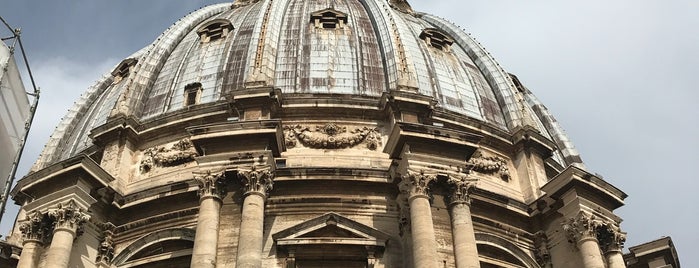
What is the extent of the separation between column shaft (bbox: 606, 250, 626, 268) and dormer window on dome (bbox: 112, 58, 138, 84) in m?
22.2

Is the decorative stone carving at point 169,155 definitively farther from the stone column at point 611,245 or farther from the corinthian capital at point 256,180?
the stone column at point 611,245

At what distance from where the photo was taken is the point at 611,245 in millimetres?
22219

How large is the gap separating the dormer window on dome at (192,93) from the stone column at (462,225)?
11520mm

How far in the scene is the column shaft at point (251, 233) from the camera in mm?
17516

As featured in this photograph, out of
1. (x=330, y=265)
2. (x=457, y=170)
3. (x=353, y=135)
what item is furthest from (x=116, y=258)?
(x=457, y=170)

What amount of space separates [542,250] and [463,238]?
551 centimetres

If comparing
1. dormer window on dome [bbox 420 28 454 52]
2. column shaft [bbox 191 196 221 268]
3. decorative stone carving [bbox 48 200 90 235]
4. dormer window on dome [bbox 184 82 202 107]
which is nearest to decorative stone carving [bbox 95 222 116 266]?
decorative stone carving [bbox 48 200 90 235]

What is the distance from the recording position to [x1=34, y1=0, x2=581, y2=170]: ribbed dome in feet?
90.1

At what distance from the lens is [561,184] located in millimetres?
22875

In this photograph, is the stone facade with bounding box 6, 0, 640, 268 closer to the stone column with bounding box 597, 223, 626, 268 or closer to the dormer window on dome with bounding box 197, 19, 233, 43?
the stone column with bounding box 597, 223, 626, 268

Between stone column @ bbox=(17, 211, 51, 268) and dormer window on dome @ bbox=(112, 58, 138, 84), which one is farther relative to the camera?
dormer window on dome @ bbox=(112, 58, 138, 84)

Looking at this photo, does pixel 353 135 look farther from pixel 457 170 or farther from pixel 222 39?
pixel 222 39

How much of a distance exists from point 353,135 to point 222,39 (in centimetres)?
1005

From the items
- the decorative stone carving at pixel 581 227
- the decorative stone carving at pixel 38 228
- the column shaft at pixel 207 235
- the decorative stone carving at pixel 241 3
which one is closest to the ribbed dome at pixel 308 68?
the decorative stone carving at pixel 241 3
